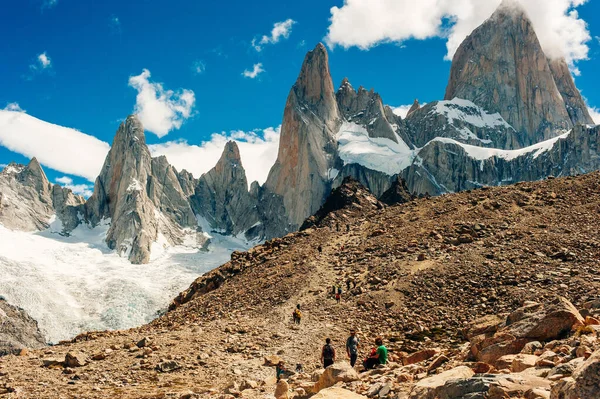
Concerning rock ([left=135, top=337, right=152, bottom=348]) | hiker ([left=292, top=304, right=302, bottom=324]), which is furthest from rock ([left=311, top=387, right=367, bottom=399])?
hiker ([left=292, top=304, right=302, bottom=324])

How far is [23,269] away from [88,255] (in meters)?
34.1

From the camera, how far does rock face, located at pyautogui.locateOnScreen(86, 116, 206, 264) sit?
6732 inches

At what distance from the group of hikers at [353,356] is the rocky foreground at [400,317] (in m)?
0.75

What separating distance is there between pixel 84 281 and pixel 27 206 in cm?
6771

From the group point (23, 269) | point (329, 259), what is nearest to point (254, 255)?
point (329, 259)

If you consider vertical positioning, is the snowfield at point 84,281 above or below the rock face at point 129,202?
below

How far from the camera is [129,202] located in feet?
580

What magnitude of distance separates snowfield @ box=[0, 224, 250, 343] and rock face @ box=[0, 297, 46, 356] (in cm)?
210

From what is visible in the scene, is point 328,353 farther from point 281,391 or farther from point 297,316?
point 297,316

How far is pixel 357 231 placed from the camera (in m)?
45.8

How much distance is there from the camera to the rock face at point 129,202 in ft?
561

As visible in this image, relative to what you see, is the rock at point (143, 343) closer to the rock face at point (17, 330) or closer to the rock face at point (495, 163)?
the rock face at point (17, 330)

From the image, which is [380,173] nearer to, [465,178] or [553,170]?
[465,178]

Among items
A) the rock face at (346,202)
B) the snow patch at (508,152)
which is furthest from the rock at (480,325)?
the snow patch at (508,152)
